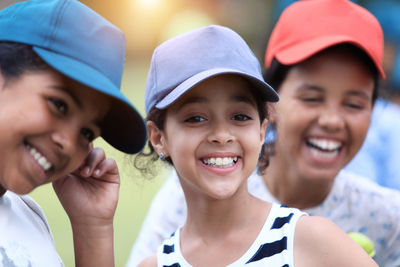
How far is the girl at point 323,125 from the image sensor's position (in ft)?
8.26

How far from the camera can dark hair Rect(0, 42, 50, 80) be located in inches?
64.3

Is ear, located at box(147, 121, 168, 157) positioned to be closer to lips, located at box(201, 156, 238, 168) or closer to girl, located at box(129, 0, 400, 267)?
lips, located at box(201, 156, 238, 168)

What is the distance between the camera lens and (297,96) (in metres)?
2.60

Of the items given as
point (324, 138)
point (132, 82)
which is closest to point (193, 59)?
point (324, 138)

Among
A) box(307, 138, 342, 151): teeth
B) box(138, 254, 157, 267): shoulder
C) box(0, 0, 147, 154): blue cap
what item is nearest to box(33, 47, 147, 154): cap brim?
box(0, 0, 147, 154): blue cap

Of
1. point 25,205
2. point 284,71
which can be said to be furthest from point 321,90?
point 25,205

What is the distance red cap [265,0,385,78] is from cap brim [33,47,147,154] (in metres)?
1.00

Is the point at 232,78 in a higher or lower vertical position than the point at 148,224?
higher

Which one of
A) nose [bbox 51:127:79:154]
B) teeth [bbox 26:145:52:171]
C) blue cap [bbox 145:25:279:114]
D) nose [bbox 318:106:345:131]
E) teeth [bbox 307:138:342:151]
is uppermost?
blue cap [bbox 145:25:279:114]

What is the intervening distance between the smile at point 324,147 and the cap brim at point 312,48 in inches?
14.9

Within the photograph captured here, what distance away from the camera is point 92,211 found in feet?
6.64

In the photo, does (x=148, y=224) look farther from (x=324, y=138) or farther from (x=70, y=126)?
(x=70, y=126)

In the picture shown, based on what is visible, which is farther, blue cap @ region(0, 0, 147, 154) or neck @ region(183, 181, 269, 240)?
neck @ region(183, 181, 269, 240)

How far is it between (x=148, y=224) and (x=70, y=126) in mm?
1350
